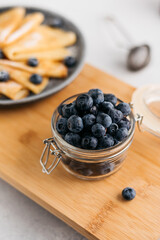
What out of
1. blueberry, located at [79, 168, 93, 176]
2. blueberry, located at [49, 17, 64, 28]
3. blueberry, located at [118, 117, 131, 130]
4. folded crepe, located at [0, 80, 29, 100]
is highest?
blueberry, located at [118, 117, 131, 130]

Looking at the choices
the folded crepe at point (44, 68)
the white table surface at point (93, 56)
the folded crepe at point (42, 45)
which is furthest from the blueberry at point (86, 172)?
the folded crepe at point (42, 45)

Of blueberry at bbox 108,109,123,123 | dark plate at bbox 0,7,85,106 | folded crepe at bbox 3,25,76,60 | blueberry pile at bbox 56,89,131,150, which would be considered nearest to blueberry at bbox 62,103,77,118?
blueberry pile at bbox 56,89,131,150

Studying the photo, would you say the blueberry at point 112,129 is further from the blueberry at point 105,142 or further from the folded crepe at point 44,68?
the folded crepe at point 44,68

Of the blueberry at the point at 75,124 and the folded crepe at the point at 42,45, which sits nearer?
the blueberry at the point at 75,124

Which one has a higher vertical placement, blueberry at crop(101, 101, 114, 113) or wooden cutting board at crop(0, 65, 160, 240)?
blueberry at crop(101, 101, 114, 113)

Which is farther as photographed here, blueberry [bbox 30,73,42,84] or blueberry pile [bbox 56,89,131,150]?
blueberry [bbox 30,73,42,84]

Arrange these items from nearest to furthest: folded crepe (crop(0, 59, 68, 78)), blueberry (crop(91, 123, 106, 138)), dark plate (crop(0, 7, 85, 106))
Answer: blueberry (crop(91, 123, 106, 138)), dark plate (crop(0, 7, 85, 106)), folded crepe (crop(0, 59, 68, 78))

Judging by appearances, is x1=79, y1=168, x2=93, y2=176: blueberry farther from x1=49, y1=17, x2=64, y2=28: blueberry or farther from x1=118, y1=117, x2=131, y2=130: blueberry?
x1=49, y1=17, x2=64, y2=28: blueberry
